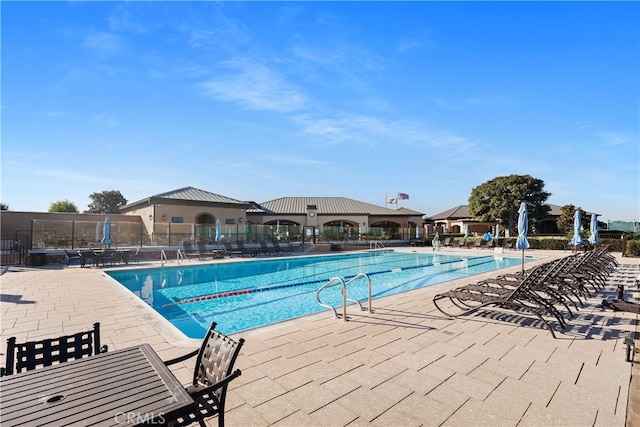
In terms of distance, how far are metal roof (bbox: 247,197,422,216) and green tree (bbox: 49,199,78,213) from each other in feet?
91.8

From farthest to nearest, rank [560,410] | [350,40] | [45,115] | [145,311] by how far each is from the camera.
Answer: [45,115], [350,40], [145,311], [560,410]

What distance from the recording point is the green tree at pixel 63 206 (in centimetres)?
4328

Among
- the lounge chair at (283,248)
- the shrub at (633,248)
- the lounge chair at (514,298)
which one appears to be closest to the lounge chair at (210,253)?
the lounge chair at (283,248)

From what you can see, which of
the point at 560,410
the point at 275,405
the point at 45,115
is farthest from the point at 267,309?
the point at 45,115

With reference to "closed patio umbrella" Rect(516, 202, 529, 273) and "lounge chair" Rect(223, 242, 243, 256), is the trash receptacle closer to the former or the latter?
"lounge chair" Rect(223, 242, 243, 256)

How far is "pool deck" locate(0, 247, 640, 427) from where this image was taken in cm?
261

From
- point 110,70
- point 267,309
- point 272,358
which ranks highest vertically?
point 110,70

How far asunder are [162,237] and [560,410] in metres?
19.2

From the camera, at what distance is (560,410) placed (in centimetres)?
265

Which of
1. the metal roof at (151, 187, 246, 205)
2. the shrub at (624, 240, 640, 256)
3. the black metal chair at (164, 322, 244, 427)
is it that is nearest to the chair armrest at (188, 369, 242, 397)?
the black metal chair at (164, 322, 244, 427)

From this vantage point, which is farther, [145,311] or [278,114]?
[278,114]

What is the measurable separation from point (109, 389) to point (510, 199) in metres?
37.7

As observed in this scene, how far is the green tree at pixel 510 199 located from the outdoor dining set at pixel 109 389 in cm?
3626

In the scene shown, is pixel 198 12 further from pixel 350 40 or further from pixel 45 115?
pixel 45 115
